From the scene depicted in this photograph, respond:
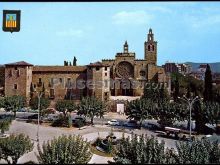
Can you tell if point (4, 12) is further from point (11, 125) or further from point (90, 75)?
point (90, 75)

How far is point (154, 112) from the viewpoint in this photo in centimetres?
4241

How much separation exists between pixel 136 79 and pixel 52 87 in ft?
46.2

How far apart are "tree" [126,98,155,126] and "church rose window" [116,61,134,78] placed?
2491 cm

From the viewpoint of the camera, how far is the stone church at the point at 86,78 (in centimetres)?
6059

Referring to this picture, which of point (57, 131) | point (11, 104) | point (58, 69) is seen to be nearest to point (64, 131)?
point (57, 131)

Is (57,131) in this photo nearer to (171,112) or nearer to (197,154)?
(171,112)

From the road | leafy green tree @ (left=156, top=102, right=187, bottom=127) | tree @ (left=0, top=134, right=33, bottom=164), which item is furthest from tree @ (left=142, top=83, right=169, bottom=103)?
tree @ (left=0, top=134, right=33, bottom=164)

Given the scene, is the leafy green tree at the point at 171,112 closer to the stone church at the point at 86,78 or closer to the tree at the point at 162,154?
the stone church at the point at 86,78

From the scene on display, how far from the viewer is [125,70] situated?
67.4 m

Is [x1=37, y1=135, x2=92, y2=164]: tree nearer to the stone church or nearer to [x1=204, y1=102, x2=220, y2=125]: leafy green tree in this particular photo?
[x1=204, y1=102, x2=220, y2=125]: leafy green tree

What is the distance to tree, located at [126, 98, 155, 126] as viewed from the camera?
1646 inches

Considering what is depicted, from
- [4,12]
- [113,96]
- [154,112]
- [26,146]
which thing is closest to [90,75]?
[113,96]

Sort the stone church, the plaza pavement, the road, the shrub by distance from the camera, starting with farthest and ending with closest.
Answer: the stone church
the shrub
the road
the plaza pavement

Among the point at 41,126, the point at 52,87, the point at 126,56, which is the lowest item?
the point at 41,126
